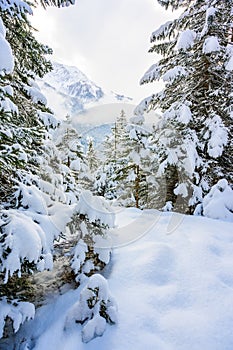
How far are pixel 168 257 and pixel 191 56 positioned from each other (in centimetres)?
777

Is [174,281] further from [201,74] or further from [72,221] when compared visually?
[201,74]

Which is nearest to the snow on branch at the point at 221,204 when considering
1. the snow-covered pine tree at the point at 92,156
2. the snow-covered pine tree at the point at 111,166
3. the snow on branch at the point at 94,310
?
the snow on branch at the point at 94,310

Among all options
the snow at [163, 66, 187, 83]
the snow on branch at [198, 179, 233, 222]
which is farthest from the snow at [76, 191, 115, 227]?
the snow at [163, 66, 187, 83]

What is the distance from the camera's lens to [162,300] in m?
3.21

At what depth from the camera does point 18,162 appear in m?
3.52

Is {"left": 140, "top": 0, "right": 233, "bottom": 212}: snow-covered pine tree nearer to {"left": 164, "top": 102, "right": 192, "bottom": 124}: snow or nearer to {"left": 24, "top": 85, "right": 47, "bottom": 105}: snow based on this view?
{"left": 164, "top": 102, "right": 192, "bottom": 124}: snow

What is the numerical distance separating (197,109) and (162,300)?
767 cm

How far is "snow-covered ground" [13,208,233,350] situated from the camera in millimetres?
2709

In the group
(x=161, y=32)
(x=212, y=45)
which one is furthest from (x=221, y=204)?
(x=161, y=32)

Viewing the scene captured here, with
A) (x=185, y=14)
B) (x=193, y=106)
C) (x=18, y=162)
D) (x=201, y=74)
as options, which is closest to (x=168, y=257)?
(x=18, y=162)

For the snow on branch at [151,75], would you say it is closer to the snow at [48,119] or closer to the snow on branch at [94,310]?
the snow at [48,119]

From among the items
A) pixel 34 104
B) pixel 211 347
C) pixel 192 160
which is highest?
pixel 34 104

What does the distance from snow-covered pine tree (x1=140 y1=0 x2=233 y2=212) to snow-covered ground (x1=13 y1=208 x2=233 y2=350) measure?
398 centimetres

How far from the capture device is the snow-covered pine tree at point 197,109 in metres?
8.22
